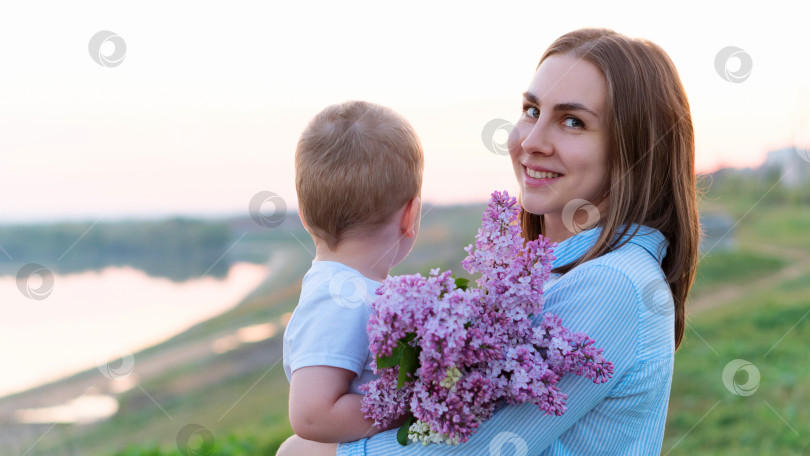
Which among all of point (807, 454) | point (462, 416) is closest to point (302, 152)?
point (462, 416)

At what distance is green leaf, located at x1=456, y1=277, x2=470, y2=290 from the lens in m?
1.51

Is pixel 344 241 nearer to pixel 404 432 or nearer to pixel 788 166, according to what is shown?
pixel 404 432

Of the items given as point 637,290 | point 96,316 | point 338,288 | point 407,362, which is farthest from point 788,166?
point 96,316

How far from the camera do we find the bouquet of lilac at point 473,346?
1.33m

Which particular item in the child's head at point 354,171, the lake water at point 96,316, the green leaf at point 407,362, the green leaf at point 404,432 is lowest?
the lake water at point 96,316

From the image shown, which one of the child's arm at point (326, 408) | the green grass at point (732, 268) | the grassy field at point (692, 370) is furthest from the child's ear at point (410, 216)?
the green grass at point (732, 268)

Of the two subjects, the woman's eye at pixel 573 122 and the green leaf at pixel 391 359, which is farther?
the woman's eye at pixel 573 122

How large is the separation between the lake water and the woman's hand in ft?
41.1

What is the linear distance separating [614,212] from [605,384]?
578 millimetres

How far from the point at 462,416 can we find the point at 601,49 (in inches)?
46.6

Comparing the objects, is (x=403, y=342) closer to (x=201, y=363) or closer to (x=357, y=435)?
(x=357, y=435)

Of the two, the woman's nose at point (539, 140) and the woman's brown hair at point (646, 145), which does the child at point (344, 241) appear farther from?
the woman's brown hair at point (646, 145)

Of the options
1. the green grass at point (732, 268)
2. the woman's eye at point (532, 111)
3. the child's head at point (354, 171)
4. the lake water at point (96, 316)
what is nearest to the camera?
the child's head at point (354, 171)

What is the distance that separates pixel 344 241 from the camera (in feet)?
6.25
